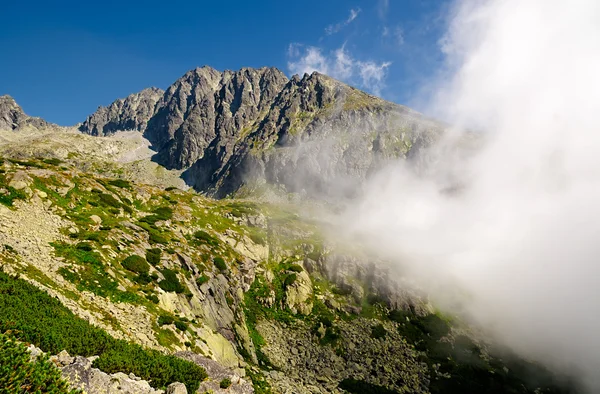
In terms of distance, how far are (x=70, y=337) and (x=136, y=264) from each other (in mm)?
21604

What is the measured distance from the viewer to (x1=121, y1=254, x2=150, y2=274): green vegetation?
35.2m

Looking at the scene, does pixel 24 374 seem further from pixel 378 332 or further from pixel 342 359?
pixel 378 332

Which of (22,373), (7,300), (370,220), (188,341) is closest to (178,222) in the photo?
(188,341)

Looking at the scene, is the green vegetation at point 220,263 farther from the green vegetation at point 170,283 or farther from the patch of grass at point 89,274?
the patch of grass at point 89,274

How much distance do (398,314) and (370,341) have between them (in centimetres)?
1682

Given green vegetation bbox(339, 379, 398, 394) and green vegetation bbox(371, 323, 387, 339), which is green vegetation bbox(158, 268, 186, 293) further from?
green vegetation bbox(371, 323, 387, 339)

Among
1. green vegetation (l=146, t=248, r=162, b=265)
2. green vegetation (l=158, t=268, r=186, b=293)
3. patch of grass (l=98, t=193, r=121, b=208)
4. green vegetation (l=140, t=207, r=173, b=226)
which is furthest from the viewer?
green vegetation (l=140, t=207, r=173, b=226)

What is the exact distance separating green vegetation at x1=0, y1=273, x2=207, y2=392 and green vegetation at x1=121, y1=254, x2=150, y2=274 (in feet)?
49.5

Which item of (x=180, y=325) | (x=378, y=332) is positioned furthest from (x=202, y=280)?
(x=378, y=332)

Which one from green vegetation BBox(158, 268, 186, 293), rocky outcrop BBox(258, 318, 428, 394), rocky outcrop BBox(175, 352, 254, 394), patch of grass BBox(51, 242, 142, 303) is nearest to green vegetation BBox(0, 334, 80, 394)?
rocky outcrop BBox(175, 352, 254, 394)

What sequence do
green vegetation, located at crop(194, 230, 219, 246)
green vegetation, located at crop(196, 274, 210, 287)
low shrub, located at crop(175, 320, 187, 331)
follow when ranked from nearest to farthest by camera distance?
low shrub, located at crop(175, 320, 187, 331)
green vegetation, located at crop(196, 274, 210, 287)
green vegetation, located at crop(194, 230, 219, 246)

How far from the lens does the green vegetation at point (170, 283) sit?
3660cm

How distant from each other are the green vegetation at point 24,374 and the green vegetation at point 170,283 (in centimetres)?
2468

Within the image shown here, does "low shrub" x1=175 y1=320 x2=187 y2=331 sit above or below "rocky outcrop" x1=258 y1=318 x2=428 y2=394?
below
